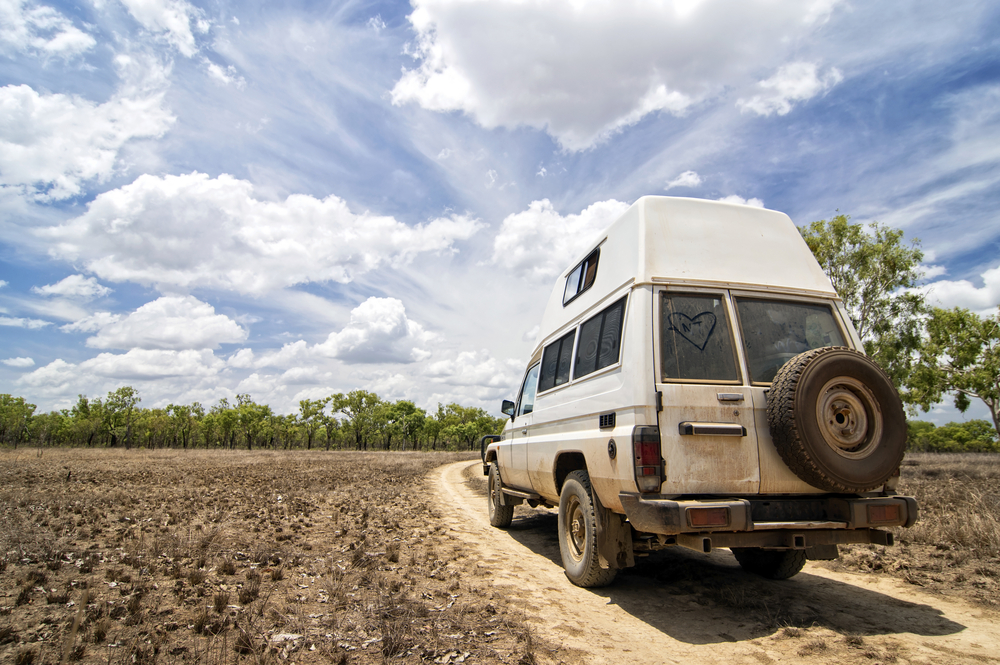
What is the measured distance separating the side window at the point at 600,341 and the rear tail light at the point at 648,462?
934 mm

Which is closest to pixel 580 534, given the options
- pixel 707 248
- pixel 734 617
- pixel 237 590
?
pixel 734 617

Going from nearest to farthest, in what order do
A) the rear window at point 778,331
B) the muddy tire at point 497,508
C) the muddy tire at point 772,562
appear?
1. the rear window at point 778,331
2. the muddy tire at point 772,562
3. the muddy tire at point 497,508

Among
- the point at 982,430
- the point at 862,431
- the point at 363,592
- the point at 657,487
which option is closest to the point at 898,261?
the point at 862,431

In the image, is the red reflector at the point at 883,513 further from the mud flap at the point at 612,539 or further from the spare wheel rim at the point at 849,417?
the mud flap at the point at 612,539

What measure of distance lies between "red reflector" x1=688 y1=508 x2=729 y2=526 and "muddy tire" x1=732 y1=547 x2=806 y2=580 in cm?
186

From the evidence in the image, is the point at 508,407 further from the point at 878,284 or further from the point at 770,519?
the point at 878,284

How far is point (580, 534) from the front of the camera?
519 cm

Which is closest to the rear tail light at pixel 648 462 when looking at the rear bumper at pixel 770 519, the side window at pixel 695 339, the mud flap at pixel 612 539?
the rear bumper at pixel 770 519

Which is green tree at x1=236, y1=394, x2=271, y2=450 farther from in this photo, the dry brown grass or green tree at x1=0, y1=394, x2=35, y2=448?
the dry brown grass

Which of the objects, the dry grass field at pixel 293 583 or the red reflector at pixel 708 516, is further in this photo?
the red reflector at pixel 708 516

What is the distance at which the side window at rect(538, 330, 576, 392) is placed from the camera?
6090 mm

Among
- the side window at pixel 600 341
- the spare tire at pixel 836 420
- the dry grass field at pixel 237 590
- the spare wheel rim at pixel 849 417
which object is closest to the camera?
the dry grass field at pixel 237 590

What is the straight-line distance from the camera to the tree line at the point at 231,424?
71.2 m

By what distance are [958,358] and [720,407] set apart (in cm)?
2595
